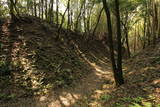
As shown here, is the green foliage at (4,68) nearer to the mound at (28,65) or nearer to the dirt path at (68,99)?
the mound at (28,65)

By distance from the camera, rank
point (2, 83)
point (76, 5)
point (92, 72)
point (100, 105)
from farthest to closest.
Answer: point (76, 5)
point (92, 72)
point (2, 83)
point (100, 105)

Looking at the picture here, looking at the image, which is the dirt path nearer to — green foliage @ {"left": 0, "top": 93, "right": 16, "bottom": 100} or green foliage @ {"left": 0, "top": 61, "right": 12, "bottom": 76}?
green foliage @ {"left": 0, "top": 93, "right": 16, "bottom": 100}

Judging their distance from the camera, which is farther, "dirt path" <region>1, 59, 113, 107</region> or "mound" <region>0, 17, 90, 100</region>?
"mound" <region>0, 17, 90, 100</region>

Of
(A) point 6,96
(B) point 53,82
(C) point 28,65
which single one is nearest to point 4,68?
(C) point 28,65

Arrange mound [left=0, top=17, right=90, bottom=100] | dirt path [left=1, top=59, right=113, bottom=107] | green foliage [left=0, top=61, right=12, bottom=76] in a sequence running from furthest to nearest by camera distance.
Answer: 1. green foliage [left=0, top=61, right=12, bottom=76]
2. mound [left=0, top=17, right=90, bottom=100]
3. dirt path [left=1, top=59, right=113, bottom=107]

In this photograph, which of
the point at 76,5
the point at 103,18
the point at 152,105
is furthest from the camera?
the point at 103,18

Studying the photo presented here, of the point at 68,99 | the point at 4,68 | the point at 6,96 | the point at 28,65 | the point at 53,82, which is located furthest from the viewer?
the point at 28,65

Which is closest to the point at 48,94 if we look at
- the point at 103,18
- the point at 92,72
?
the point at 92,72

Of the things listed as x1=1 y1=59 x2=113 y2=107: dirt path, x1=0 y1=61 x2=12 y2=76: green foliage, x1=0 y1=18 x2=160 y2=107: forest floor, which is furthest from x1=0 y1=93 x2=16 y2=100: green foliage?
x1=0 y1=61 x2=12 y2=76: green foliage

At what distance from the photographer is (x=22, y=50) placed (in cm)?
1035

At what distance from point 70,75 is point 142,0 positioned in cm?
1371

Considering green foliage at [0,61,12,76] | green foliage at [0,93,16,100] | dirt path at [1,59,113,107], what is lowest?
dirt path at [1,59,113,107]

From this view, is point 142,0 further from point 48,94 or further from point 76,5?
point 48,94

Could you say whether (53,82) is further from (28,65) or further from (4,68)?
(4,68)
